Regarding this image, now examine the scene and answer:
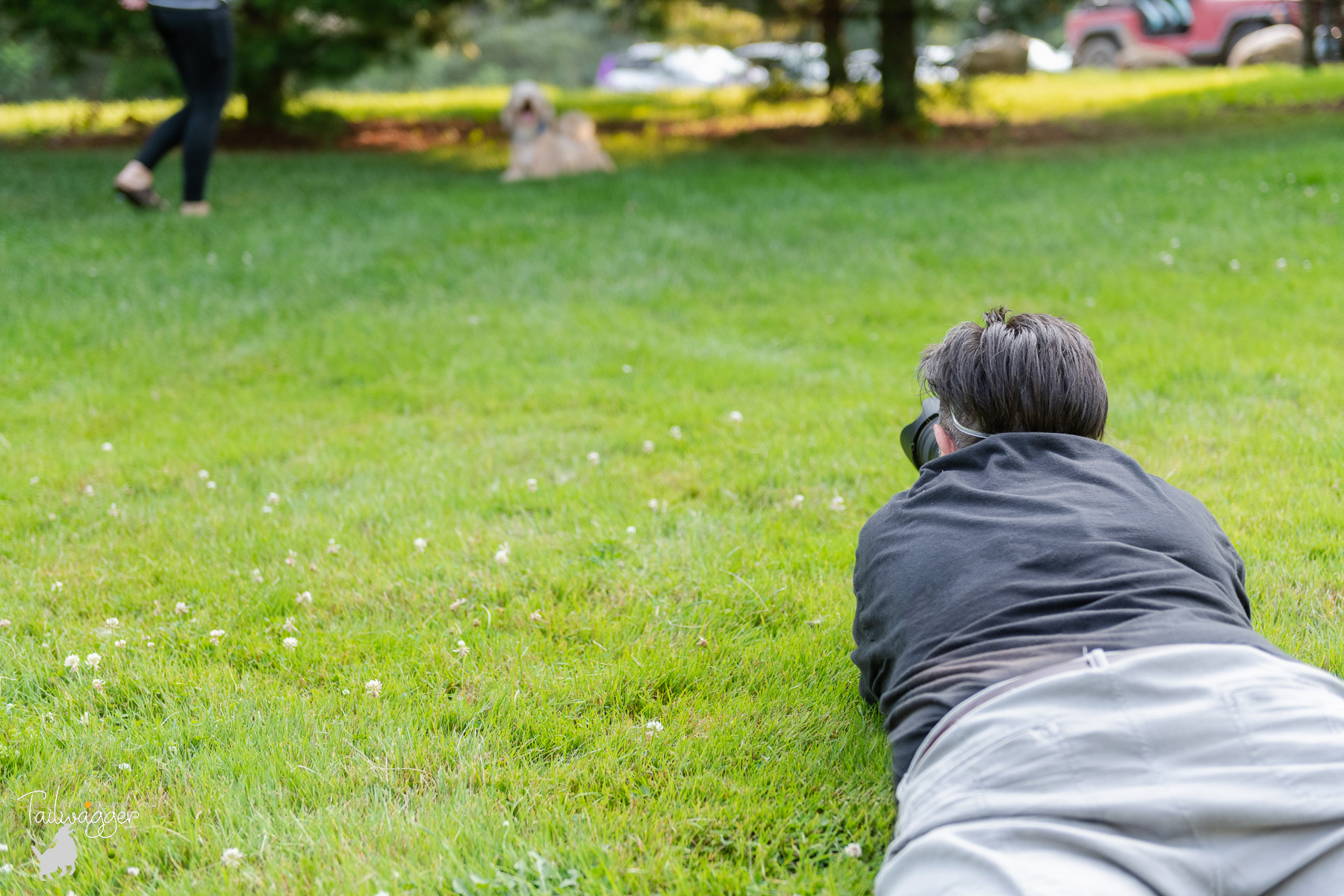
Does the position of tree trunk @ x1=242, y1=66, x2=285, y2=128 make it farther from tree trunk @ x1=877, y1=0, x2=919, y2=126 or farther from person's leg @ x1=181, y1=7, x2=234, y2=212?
tree trunk @ x1=877, y1=0, x2=919, y2=126

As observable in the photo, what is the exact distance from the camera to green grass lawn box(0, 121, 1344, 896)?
2.25 m

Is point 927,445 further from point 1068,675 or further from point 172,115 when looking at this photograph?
point 172,115

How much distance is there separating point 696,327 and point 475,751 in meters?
3.82

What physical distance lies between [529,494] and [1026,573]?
7.41 feet

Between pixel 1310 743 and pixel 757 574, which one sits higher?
pixel 1310 743

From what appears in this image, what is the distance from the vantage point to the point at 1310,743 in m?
1.61

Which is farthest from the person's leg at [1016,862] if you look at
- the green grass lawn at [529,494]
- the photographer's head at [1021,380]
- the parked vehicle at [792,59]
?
the parked vehicle at [792,59]

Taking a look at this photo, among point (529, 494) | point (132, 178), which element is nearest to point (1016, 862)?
point (529, 494)

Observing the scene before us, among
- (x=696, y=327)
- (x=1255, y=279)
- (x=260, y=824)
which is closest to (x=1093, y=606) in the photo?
(x=260, y=824)

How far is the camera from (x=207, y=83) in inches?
299

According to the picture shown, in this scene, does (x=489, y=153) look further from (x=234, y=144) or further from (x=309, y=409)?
(x=309, y=409)

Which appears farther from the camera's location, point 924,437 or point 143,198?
point 143,198

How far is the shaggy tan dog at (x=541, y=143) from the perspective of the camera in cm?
1058

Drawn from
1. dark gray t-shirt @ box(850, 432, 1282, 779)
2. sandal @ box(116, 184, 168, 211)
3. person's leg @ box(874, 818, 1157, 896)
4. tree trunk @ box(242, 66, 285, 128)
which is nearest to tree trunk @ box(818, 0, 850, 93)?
tree trunk @ box(242, 66, 285, 128)
